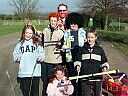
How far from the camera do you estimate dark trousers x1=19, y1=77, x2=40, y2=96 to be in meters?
7.62

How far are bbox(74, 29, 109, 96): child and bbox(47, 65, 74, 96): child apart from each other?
472 millimetres

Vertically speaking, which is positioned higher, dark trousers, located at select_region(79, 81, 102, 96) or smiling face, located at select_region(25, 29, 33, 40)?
smiling face, located at select_region(25, 29, 33, 40)

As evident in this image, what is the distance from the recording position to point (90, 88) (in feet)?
24.8

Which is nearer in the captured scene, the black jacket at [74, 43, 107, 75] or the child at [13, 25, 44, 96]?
the black jacket at [74, 43, 107, 75]

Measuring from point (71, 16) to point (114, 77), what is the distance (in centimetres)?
139

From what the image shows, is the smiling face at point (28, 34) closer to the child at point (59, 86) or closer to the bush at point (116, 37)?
the child at point (59, 86)

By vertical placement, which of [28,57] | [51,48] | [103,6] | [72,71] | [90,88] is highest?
[103,6]

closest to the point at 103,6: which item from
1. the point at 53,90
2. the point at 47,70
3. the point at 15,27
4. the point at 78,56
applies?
the point at 15,27

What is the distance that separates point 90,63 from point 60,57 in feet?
2.55

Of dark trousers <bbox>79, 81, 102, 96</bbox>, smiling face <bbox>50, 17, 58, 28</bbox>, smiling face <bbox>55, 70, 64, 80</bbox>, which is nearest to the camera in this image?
smiling face <bbox>55, 70, 64, 80</bbox>

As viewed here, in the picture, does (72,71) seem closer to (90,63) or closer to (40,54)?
(90,63)

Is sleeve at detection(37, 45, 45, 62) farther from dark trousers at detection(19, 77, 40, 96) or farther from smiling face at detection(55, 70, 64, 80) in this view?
smiling face at detection(55, 70, 64, 80)

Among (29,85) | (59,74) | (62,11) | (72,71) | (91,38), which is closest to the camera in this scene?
(59,74)

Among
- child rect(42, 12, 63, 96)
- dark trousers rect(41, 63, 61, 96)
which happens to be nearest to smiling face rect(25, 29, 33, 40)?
child rect(42, 12, 63, 96)
